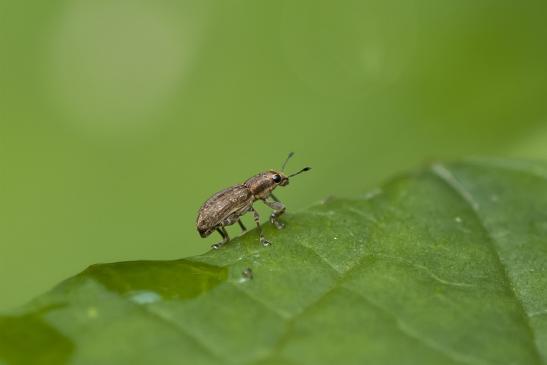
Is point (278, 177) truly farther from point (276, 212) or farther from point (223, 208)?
point (276, 212)

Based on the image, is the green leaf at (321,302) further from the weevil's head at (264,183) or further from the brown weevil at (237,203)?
the weevil's head at (264,183)

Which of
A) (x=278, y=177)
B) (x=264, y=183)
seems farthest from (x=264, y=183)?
(x=278, y=177)

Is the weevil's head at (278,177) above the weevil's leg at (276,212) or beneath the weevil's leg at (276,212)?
above

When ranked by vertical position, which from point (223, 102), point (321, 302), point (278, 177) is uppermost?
point (223, 102)

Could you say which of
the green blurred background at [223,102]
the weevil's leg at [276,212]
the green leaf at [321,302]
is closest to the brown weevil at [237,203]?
the weevil's leg at [276,212]

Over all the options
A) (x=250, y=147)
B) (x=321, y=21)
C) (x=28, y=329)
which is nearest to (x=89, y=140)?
(x=250, y=147)

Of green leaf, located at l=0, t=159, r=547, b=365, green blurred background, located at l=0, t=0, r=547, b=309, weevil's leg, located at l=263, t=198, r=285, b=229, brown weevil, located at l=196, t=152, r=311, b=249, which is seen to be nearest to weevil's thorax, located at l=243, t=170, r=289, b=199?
brown weevil, located at l=196, t=152, r=311, b=249

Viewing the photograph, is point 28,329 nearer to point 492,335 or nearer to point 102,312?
point 102,312
